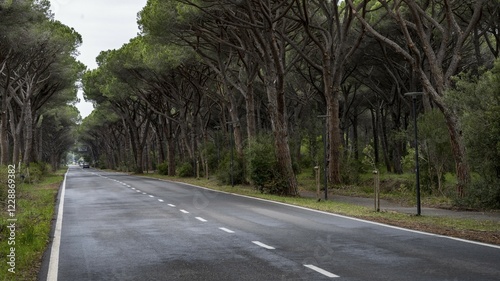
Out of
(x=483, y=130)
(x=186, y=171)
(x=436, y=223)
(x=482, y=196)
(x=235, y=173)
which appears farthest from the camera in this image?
(x=186, y=171)

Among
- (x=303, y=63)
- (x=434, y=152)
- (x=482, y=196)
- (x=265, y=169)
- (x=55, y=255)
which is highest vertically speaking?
(x=303, y=63)

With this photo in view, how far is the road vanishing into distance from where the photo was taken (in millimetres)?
8234

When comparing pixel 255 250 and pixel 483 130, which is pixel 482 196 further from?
pixel 255 250

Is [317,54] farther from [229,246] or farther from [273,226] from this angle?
[229,246]

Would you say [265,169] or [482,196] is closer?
[482,196]

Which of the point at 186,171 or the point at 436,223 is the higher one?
the point at 186,171

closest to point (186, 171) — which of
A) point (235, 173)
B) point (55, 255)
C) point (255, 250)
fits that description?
point (235, 173)

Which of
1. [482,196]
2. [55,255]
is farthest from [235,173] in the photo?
[55,255]

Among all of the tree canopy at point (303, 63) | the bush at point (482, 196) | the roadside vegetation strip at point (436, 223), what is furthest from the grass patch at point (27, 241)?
the bush at point (482, 196)

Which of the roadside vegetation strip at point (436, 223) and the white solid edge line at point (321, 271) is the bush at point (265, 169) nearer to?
the roadside vegetation strip at point (436, 223)

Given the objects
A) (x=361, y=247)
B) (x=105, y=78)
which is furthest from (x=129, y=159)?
(x=361, y=247)

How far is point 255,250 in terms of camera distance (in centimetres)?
1041

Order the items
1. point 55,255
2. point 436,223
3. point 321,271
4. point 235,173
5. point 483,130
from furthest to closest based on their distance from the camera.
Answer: point 235,173 → point 483,130 → point 436,223 → point 55,255 → point 321,271

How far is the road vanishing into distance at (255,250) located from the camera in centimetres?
823
